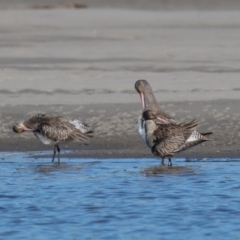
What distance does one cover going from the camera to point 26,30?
2734 centimetres

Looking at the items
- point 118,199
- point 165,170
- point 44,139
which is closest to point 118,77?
point 44,139

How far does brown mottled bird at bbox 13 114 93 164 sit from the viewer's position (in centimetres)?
1135

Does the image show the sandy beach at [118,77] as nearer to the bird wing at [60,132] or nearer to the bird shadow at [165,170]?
the bird wing at [60,132]

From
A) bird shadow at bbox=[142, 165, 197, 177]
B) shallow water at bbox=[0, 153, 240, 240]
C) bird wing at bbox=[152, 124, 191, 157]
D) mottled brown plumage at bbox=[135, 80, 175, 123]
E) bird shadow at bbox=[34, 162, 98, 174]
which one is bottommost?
shallow water at bbox=[0, 153, 240, 240]

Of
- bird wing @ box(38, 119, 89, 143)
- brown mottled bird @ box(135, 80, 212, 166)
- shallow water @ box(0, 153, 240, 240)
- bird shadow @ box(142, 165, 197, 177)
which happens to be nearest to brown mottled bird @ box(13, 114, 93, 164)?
bird wing @ box(38, 119, 89, 143)

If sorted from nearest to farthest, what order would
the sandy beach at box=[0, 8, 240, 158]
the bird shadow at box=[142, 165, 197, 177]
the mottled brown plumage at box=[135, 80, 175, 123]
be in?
the bird shadow at box=[142, 165, 197, 177], the mottled brown plumage at box=[135, 80, 175, 123], the sandy beach at box=[0, 8, 240, 158]

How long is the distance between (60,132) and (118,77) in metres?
5.51

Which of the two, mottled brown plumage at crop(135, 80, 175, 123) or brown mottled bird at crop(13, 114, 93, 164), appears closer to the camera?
brown mottled bird at crop(13, 114, 93, 164)

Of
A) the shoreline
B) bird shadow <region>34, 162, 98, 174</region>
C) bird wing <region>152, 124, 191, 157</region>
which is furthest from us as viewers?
the shoreline

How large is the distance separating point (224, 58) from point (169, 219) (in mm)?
10999

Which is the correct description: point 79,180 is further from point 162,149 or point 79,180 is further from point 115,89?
point 115,89

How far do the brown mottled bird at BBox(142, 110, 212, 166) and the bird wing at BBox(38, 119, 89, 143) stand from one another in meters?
0.82

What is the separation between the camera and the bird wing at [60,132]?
1134 centimetres

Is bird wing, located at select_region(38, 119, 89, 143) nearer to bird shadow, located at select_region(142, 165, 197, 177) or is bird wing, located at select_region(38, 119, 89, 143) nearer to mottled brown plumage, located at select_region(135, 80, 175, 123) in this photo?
mottled brown plumage, located at select_region(135, 80, 175, 123)
